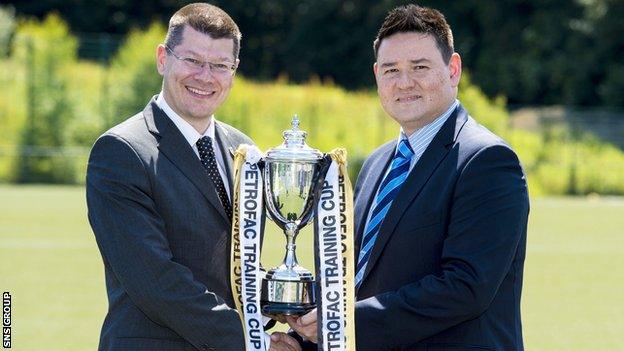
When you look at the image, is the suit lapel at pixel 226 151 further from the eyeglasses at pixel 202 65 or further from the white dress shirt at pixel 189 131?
the eyeglasses at pixel 202 65

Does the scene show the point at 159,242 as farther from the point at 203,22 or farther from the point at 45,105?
the point at 45,105

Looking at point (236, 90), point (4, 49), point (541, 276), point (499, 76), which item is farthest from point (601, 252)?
point (499, 76)

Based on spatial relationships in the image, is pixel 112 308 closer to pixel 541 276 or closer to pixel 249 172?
pixel 249 172

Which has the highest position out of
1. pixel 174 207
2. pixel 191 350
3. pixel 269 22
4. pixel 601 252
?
pixel 269 22

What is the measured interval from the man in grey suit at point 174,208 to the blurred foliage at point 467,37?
40.5 metres

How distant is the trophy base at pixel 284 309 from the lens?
4.43 metres

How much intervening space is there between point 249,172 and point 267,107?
26.8 m

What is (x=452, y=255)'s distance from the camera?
13.7 feet

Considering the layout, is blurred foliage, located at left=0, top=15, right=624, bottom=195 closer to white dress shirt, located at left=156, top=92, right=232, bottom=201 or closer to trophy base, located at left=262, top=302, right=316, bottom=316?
white dress shirt, located at left=156, top=92, right=232, bottom=201

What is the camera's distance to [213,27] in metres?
4.47

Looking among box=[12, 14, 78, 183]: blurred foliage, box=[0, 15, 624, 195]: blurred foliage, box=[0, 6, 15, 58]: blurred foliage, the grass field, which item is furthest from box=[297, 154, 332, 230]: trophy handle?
box=[0, 6, 15, 58]: blurred foliage

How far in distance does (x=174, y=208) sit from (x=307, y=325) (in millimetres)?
659

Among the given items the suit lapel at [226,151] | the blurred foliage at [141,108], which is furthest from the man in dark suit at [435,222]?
the blurred foliage at [141,108]

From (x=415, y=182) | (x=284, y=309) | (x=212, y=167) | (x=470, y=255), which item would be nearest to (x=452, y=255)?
A: (x=470, y=255)
